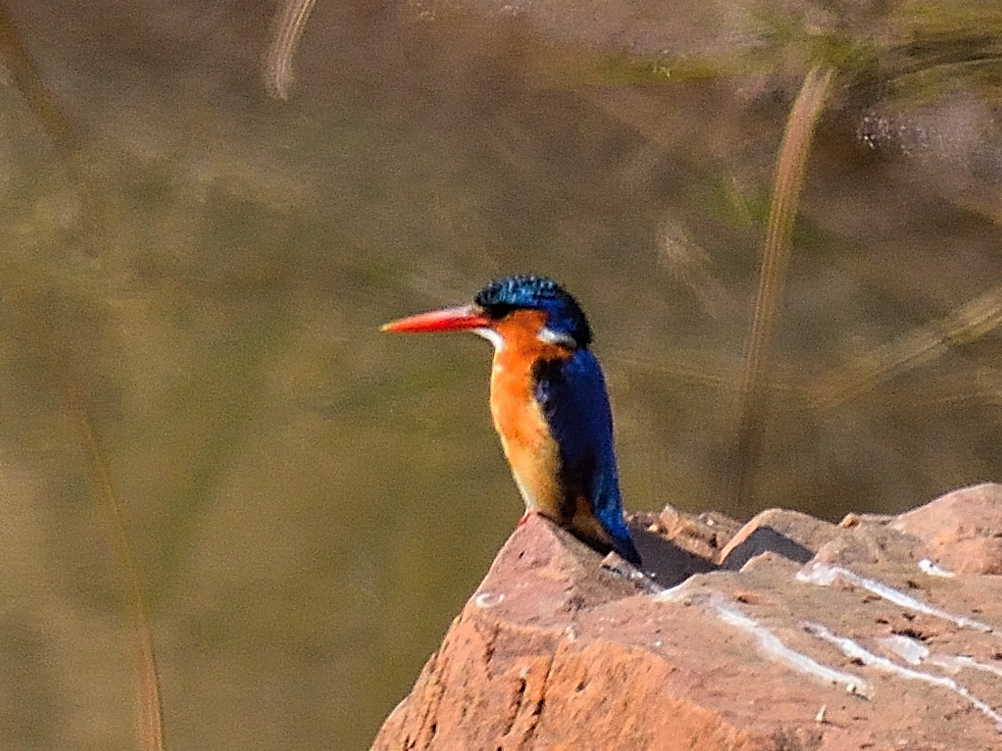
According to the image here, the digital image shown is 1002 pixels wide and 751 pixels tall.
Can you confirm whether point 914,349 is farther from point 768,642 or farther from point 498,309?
point 768,642

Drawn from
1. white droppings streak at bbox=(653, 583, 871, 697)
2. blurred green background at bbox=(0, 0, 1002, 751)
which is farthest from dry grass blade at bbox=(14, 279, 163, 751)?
white droppings streak at bbox=(653, 583, 871, 697)

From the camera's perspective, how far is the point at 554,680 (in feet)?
2.11

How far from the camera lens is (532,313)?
2.89 feet

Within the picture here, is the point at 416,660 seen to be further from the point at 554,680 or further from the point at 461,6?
the point at 461,6

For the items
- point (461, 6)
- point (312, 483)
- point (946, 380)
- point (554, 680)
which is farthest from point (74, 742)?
point (946, 380)

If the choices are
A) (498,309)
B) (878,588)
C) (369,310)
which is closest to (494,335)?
(498,309)

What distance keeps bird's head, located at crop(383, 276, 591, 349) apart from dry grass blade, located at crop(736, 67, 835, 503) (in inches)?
21.1

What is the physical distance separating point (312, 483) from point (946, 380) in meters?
0.90

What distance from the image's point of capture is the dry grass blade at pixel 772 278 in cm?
131

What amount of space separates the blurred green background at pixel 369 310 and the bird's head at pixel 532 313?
0.60m

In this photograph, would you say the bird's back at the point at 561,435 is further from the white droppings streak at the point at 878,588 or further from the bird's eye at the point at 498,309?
the white droppings streak at the point at 878,588

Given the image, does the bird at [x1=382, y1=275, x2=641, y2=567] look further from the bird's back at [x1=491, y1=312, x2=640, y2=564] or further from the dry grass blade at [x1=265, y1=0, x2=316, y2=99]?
the dry grass blade at [x1=265, y1=0, x2=316, y2=99]

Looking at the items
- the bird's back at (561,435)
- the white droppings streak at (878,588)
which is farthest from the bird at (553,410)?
the white droppings streak at (878,588)

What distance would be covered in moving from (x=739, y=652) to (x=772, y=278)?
1006 mm
